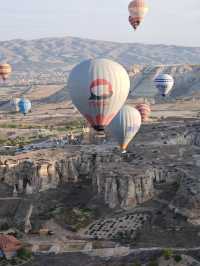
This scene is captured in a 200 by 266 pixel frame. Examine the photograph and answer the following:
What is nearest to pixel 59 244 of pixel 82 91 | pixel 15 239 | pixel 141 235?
pixel 15 239

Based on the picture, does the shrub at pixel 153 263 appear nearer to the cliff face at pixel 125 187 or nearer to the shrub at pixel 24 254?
the shrub at pixel 24 254

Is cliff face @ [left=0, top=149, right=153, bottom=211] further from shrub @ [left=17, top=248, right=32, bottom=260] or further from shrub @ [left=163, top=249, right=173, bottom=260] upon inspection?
shrub @ [left=163, top=249, right=173, bottom=260]

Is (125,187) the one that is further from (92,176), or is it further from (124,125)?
(124,125)

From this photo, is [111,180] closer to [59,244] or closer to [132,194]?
[132,194]

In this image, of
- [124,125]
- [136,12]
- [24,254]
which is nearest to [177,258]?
[24,254]

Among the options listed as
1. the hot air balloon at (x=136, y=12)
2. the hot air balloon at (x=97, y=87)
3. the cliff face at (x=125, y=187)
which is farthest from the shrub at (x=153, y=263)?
the hot air balloon at (x=136, y=12)
